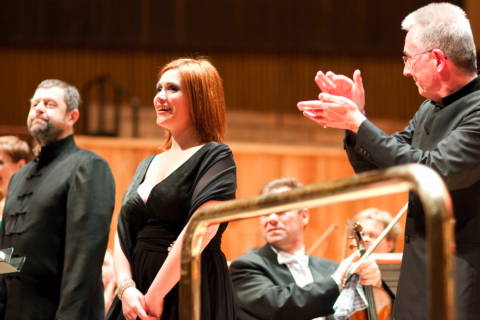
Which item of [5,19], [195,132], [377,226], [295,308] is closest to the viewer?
[195,132]

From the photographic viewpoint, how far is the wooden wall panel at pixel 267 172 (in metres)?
7.19

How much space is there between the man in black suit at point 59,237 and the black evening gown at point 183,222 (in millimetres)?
462

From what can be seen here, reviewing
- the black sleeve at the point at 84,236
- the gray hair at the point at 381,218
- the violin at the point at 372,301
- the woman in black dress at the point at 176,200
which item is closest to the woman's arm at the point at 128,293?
the woman in black dress at the point at 176,200

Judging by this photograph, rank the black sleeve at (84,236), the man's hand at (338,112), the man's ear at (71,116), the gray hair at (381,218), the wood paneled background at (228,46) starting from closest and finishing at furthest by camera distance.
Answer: the man's hand at (338,112) → the black sleeve at (84,236) → the man's ear at (71,116) → the gray hair at (381,218) → the wood paneled background at (228,46)

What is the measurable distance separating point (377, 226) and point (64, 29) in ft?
23.3

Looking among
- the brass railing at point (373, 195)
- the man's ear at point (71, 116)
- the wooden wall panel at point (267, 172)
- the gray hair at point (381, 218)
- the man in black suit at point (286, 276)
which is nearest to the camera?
the brass railing at point (373, 195)

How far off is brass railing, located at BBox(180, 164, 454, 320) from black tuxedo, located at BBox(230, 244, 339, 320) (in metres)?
2.06

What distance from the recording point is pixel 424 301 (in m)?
2.20

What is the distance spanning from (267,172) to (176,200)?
4794mm

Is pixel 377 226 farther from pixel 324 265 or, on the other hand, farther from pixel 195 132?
pixel 195 132

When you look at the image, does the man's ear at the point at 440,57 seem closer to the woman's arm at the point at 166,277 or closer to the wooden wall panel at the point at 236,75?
the woman's arm at the point at 166,277

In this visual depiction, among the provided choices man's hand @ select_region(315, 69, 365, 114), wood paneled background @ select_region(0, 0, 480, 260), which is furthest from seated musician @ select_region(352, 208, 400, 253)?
wood paneled background @ select_region(0, 0, 480, 260)

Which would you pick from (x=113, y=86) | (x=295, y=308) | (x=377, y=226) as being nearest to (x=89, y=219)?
(x=295, y=308)

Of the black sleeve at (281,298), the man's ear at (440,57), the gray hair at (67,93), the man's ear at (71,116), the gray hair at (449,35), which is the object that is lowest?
the black sleeve at (281,298)
